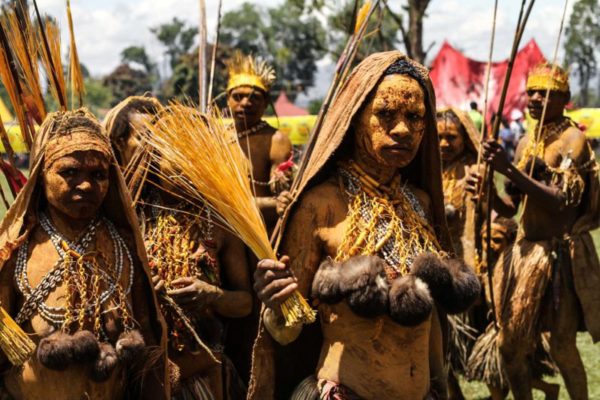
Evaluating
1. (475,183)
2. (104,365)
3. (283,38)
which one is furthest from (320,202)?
(283,38)

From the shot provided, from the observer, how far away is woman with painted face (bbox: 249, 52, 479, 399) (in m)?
3.51

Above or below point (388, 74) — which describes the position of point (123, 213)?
below

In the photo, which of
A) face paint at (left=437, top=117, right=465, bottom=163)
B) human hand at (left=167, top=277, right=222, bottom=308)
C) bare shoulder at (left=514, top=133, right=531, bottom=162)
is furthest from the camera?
face paint at (left=437, top=117, right=465, bottom=163)

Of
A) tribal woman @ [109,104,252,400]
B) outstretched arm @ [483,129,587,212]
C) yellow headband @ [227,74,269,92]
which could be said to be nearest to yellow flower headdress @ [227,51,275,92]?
yellow headband @ [227,74,269,92]

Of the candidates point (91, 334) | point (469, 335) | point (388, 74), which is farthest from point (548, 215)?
point (91, 334)

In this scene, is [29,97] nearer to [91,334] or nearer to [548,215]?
[91,334]

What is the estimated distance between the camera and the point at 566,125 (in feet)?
20.0

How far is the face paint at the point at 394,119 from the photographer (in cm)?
362

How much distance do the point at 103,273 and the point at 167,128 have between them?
25.3 inches

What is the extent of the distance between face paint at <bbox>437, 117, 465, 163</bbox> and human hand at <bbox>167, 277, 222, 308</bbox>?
2.98 meters

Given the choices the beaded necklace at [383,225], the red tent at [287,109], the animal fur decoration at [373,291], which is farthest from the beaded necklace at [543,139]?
the red tent at [287,109]

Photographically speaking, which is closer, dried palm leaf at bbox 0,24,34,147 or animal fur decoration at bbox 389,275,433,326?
animal fur decoration at bbox 389,275,433,326

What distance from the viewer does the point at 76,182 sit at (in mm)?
3488

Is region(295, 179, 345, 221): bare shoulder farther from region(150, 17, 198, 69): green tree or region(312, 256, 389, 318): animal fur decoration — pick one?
region(150, 17, 198, 69): green tree
